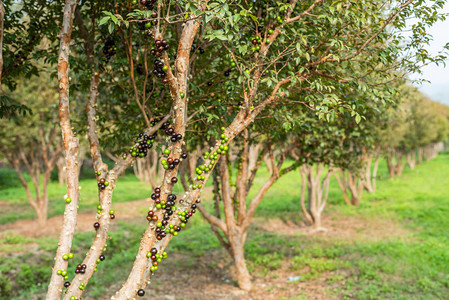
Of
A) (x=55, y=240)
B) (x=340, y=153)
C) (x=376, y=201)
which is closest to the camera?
(x=340, y=153)

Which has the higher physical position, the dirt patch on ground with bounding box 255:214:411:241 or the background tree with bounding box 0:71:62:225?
the background tree with bounding box 0:71:62:225

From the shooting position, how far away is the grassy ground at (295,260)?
8648mm

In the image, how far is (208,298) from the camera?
27.4 feet

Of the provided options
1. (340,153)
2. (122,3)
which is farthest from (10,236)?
(340,153)

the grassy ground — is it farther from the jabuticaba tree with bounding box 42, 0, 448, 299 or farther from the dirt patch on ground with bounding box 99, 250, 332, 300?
the jabuticaba tree with bounding box 42, 0, 448, 299

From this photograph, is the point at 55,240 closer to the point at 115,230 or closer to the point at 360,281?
the point at 115,230

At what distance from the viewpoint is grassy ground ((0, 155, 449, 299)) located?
28.4 feet

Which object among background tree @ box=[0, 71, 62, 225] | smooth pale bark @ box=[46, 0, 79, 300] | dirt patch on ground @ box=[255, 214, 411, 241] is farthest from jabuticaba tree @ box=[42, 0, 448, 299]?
dirt patch on ground @ box=[255, 214, 411, 241]

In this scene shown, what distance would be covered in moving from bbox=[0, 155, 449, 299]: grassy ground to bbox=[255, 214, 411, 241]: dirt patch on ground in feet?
0.13

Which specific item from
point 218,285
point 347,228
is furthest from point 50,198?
point 347,228

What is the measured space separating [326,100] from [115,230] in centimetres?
1201

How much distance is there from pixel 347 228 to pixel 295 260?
5496mm

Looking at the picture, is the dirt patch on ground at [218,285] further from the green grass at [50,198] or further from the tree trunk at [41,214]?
the green grass at [50,198]

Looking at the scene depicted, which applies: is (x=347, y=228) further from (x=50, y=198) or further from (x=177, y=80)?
(x=50, y=198)
